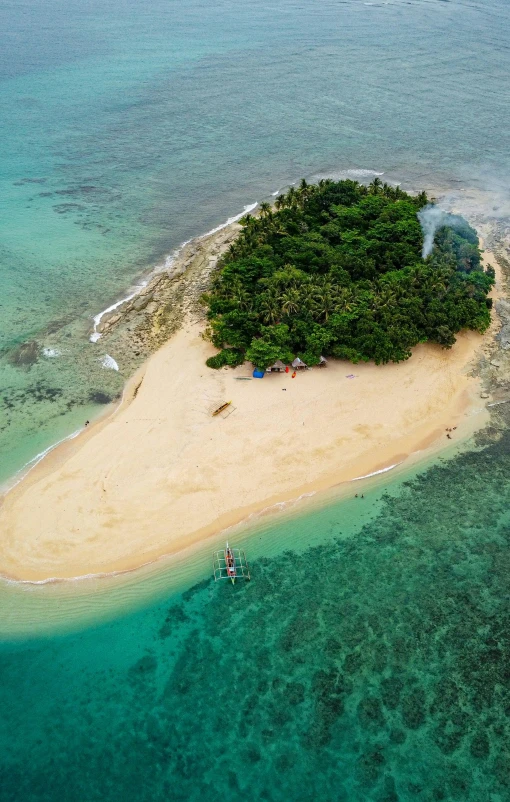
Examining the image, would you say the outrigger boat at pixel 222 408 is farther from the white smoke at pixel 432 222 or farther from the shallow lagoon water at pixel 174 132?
the white smoke at pixel 432 222

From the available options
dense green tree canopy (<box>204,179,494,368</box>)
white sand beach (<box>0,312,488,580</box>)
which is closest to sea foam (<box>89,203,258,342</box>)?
dense green tree canopy (<box>204,179,494,368</box>)

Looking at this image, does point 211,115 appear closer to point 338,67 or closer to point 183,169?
point 183,169

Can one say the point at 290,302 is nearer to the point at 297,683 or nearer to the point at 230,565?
the point at 230,565

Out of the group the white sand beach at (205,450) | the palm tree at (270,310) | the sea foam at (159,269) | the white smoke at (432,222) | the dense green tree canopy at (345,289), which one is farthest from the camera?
the white smoke at (432,222)

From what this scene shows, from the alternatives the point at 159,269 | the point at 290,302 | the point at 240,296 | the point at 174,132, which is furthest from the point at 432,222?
the point at 174,132

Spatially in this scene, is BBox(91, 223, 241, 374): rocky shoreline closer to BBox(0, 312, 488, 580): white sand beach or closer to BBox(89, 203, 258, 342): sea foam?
BBox(89, 203, 258, 342): sea foam

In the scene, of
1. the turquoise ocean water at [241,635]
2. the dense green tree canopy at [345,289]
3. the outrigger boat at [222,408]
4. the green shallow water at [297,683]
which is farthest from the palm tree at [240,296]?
the green shallow water at [297,683]
